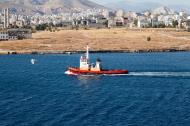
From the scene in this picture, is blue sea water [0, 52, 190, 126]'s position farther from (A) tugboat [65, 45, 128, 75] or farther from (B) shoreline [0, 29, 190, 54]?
(B) shoreline [0, 29, 190, 54]

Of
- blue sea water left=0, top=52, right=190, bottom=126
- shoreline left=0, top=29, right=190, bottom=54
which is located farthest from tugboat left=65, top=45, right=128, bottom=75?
shoreline left=0, top=29, right=190, bottom=54

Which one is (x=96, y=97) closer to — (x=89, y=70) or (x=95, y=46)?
(x=89, y=70)

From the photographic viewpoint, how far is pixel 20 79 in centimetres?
9681

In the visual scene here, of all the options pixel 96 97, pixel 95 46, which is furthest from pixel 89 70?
pixel 95 46

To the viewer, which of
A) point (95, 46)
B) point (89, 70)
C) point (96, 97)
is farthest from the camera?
point (95, 46)

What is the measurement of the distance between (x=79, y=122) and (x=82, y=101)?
13.3 m

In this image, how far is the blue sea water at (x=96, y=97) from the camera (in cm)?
5928

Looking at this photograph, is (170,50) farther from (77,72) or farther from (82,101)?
(82,101)

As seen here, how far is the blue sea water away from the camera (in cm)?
5928

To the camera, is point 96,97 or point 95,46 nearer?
point 96,97

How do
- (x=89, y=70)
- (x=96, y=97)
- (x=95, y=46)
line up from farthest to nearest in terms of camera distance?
(x=95, y=46)
(x=89, y=70)
(x=96, y=97)

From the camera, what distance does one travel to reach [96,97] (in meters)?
74.6

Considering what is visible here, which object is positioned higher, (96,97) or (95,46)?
(95,46)

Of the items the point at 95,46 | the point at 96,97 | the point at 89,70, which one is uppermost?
the point at 95,46
